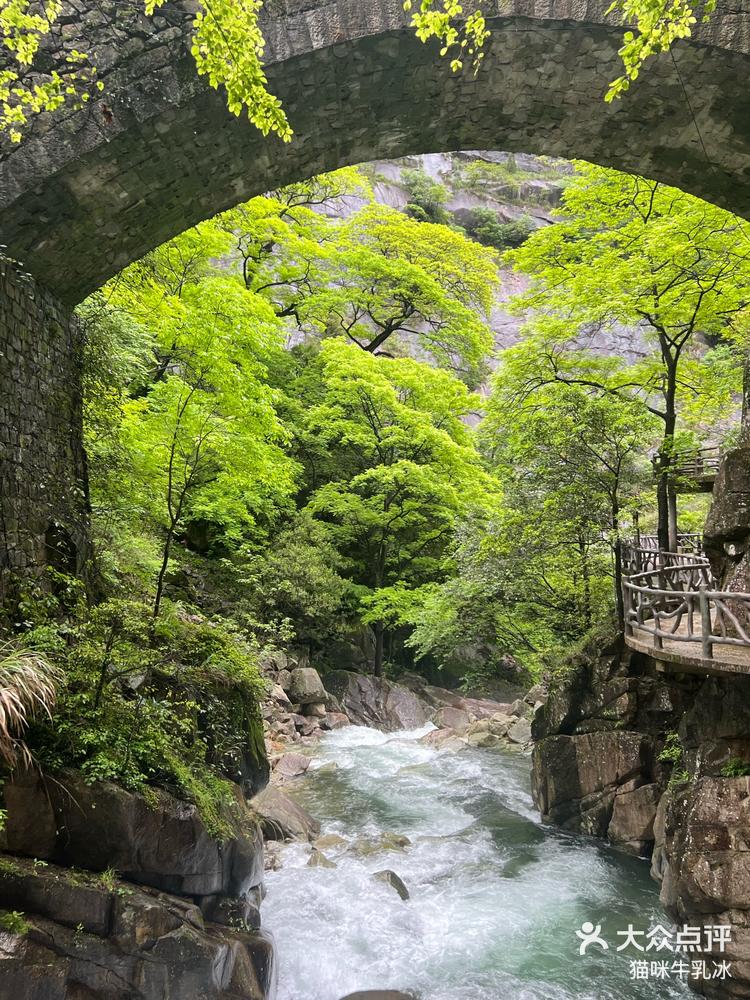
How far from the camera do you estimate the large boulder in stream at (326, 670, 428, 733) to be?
52.6 feet

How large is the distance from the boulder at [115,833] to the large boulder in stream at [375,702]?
11.0 metres

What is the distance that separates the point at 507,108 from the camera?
5195 millimetres

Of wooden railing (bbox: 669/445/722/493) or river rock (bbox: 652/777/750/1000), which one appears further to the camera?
wooden railing (bbox: 669/445/722/493)

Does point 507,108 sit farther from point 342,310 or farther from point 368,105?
point 342,310

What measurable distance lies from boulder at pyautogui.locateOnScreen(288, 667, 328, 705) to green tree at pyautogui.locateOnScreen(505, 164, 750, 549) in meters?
8.91

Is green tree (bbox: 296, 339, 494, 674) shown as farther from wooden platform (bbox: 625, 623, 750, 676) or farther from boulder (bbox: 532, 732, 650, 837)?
wooden platform (bbox: 625, 623, 750, 676)

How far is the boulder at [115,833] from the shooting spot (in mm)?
4055

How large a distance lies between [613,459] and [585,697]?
4210 mm

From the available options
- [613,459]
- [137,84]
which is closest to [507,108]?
[137,84]

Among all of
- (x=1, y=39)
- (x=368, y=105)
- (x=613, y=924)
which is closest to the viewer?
(x=1, y=39)

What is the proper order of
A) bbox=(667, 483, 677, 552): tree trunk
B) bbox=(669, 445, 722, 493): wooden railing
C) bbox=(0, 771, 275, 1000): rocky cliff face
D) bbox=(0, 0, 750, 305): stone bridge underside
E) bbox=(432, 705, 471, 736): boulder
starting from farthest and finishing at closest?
bbox=(432, 705, 471, 736): boulder < bbox=(667, 483, 677, 552): tree trunk < bbox=(669, 445, 722, 493): wooden railing < bbox=(0, 0, 750, 305): stone bridge underside < bbox=(0, 771, 275, 1000): rocky cliff face

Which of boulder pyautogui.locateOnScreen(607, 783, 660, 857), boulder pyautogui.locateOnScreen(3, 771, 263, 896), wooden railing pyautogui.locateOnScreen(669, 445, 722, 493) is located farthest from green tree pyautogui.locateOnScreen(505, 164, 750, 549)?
boulder pyautogui.locateOnScreen(3, 771, 263, 896)

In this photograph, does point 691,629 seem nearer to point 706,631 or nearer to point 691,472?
point 706,631

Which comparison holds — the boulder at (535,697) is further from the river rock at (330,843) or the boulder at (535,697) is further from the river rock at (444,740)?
the river rock at (330,843)
